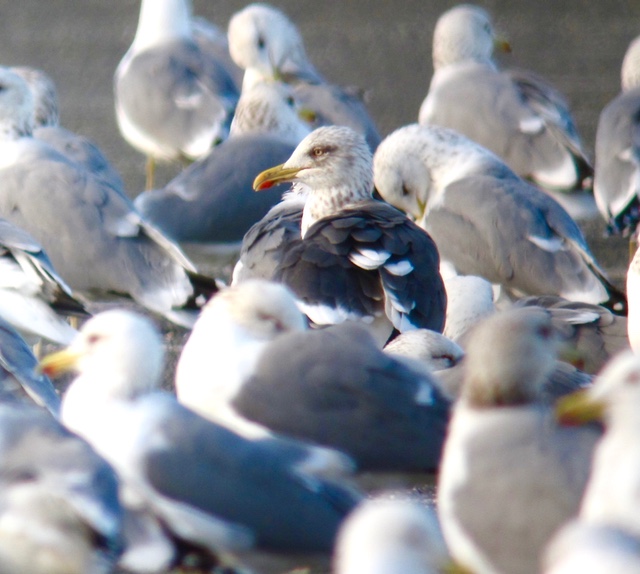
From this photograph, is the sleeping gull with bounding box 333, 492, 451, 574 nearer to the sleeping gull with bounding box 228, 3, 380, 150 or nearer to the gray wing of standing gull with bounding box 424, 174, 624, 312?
the gray wing of standing gull with bounding box 424, 174, 624, 312

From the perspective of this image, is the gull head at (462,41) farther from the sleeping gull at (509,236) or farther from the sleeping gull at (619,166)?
the sleeping gull at (509,236)

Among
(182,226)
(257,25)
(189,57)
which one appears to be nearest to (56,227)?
(182,226)

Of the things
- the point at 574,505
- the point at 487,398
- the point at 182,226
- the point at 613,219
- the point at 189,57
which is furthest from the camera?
the point at 189,57

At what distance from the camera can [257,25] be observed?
28.5 feet

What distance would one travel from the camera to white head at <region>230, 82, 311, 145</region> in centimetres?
720

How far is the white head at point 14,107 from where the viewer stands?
6195 millimetres

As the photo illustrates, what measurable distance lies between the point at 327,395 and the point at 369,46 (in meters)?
8.01

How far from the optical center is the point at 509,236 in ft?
18.5

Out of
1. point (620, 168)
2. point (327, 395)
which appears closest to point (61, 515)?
point (327, 395)

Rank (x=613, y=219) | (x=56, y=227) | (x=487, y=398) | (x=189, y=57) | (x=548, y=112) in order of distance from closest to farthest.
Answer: (x=487, y=398) < (x=56, y=227) < (x=613, y=219) < (x=548, y=112) < (x=189, y=57)

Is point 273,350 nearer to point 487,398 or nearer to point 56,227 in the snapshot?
point 487,398

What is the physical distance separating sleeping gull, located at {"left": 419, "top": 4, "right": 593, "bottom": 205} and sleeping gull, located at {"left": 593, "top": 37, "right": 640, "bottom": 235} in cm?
19

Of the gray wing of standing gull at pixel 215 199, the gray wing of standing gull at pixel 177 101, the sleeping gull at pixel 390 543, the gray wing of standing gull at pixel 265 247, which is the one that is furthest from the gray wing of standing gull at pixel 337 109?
the sleeping gull at pixel 390 543

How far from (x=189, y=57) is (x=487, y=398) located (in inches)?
223
